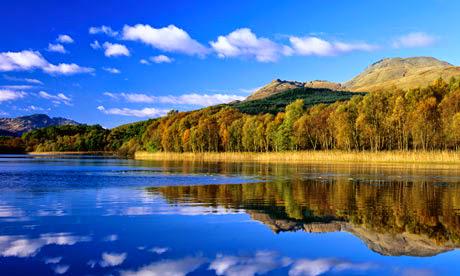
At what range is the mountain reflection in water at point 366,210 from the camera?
1425 centimetres

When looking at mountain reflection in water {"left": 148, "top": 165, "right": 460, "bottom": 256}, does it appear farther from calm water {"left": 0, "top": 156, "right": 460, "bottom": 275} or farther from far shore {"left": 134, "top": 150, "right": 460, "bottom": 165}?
far shore {"left": 134, "top": 150, "right": 460, "bottom": 165}

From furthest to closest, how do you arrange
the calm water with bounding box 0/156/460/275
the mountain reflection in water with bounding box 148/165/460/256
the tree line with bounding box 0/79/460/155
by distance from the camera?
the tree line with bounding box 0/79/460/155
the mountain reflection in water with bounding box 148/165/460/256
the calm water with bounding box 0/156/460/275

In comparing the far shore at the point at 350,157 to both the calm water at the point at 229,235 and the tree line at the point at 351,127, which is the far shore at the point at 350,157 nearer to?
the tree line at the point at 351,127

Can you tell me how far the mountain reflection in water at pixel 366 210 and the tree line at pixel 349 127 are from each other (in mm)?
51772

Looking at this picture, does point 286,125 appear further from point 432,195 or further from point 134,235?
point 134,235

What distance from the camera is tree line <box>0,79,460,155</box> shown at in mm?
80562

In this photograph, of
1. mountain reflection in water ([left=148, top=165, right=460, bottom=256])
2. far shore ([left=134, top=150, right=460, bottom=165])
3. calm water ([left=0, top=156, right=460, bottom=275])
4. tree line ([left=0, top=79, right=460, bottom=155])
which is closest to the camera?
calm water ([left=0, top=156, right=460, bottom=275])

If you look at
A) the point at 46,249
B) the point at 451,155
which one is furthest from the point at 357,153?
the point at 46,249

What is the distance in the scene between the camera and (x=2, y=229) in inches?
592

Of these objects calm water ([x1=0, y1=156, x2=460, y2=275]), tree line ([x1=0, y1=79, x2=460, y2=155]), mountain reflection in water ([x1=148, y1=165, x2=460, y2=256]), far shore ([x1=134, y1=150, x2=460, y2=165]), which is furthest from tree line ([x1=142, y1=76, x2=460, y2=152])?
calm water ([x1=0, y1=156, x2=460, y2=275])

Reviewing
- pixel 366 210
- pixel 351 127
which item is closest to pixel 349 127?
pixel 351 127

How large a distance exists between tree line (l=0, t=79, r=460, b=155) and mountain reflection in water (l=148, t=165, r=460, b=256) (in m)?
51.8

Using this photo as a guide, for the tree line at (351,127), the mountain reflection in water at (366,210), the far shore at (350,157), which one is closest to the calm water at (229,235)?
the mountain reflection in water at (366,210)

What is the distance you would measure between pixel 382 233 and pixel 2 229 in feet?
38.7
